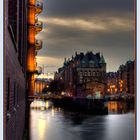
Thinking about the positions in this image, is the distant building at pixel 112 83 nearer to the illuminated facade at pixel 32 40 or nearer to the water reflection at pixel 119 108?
the water reflection at pixel 119 108

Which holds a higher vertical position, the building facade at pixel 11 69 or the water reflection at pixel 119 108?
the building facade at pixel 11 69

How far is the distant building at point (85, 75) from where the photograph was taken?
102 m

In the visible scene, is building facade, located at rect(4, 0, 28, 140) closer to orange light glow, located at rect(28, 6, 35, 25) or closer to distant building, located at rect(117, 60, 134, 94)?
orange light glow, located at rect(28, 6, 35, 25)

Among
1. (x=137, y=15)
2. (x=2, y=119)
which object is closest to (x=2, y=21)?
(x=2, y=119)

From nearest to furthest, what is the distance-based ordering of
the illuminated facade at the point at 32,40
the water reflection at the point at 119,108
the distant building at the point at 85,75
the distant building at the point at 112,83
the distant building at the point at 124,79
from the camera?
the illuminated facade at the point at 32,40, the water reflection at the point at 119,108, the distant building at the point at 85,75, the distant building at the point at 124,79, the distant building at the point at 112,83

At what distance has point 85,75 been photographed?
107625mm

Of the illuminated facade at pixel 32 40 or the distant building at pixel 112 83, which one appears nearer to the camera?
the illuminated facade at pixel 32 40

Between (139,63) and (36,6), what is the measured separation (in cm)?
3834

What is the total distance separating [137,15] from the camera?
3.59 m

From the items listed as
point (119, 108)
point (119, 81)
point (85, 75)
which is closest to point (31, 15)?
point (119, 108)

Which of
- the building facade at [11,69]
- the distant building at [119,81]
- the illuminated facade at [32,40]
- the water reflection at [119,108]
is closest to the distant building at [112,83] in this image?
the distant building at [119,81]

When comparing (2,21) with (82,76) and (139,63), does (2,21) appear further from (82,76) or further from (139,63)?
(82,76)

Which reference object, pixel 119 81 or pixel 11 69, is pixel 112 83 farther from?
pixel 11 69

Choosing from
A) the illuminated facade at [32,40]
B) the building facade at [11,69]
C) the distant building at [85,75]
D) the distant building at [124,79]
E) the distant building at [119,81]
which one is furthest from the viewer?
→ the distant building at [119,81]
